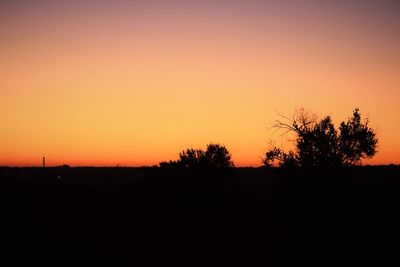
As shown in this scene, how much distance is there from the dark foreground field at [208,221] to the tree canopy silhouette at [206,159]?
354 centimetres

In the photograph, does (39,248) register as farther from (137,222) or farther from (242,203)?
(242,203)

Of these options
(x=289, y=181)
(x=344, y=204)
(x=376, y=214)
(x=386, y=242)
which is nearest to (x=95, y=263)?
(x=386, y=242)

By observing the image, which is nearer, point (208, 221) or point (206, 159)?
point (208, 221)

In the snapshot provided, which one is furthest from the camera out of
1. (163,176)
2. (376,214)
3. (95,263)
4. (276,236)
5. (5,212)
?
(163,176)

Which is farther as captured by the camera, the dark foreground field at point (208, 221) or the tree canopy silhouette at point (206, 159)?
the tree canopy silhouette at point (206, 159)

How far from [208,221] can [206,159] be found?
70.1 ft

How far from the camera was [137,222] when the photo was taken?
26766mm

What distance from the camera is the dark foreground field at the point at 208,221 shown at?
61.3 ft

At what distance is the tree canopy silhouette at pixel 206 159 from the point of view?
153ft

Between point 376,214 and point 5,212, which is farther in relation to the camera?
point 5,212

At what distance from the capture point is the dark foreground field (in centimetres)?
1870

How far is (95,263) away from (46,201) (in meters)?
20.1

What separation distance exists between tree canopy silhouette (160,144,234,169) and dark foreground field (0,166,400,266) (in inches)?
139

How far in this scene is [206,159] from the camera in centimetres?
4731
